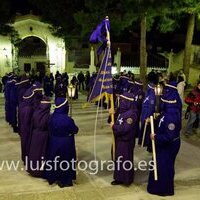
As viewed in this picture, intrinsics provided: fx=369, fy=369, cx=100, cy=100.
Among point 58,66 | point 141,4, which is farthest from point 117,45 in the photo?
point 141,4

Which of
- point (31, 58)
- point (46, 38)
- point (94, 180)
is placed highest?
point (46, 38)

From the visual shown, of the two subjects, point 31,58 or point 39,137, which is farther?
point 31,58

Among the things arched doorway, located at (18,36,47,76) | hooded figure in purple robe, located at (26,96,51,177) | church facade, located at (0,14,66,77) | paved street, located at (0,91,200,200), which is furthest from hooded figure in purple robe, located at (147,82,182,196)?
arched doorway, located at (18,36,47,76)

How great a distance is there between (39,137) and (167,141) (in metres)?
2.60

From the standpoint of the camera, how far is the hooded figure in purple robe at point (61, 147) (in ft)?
22.7

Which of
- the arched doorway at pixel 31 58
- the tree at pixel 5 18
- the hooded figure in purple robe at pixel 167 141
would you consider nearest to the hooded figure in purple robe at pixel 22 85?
the hooded figure in purple robe at pixel 167 141

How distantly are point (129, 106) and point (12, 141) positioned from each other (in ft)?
15.3

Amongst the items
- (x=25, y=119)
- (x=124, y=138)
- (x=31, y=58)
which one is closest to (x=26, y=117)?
(x=25, y=119)

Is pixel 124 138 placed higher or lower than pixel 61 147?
higher

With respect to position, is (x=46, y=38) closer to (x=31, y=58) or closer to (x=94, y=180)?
(x=31, y=58)

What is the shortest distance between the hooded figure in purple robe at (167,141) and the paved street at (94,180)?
0.21 metres

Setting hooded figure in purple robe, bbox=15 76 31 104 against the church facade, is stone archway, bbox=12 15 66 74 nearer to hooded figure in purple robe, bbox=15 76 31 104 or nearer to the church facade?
the church facade

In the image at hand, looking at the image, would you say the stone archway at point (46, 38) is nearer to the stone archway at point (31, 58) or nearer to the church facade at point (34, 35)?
the church facade at point (34, 35)

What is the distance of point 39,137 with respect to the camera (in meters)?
7.53
